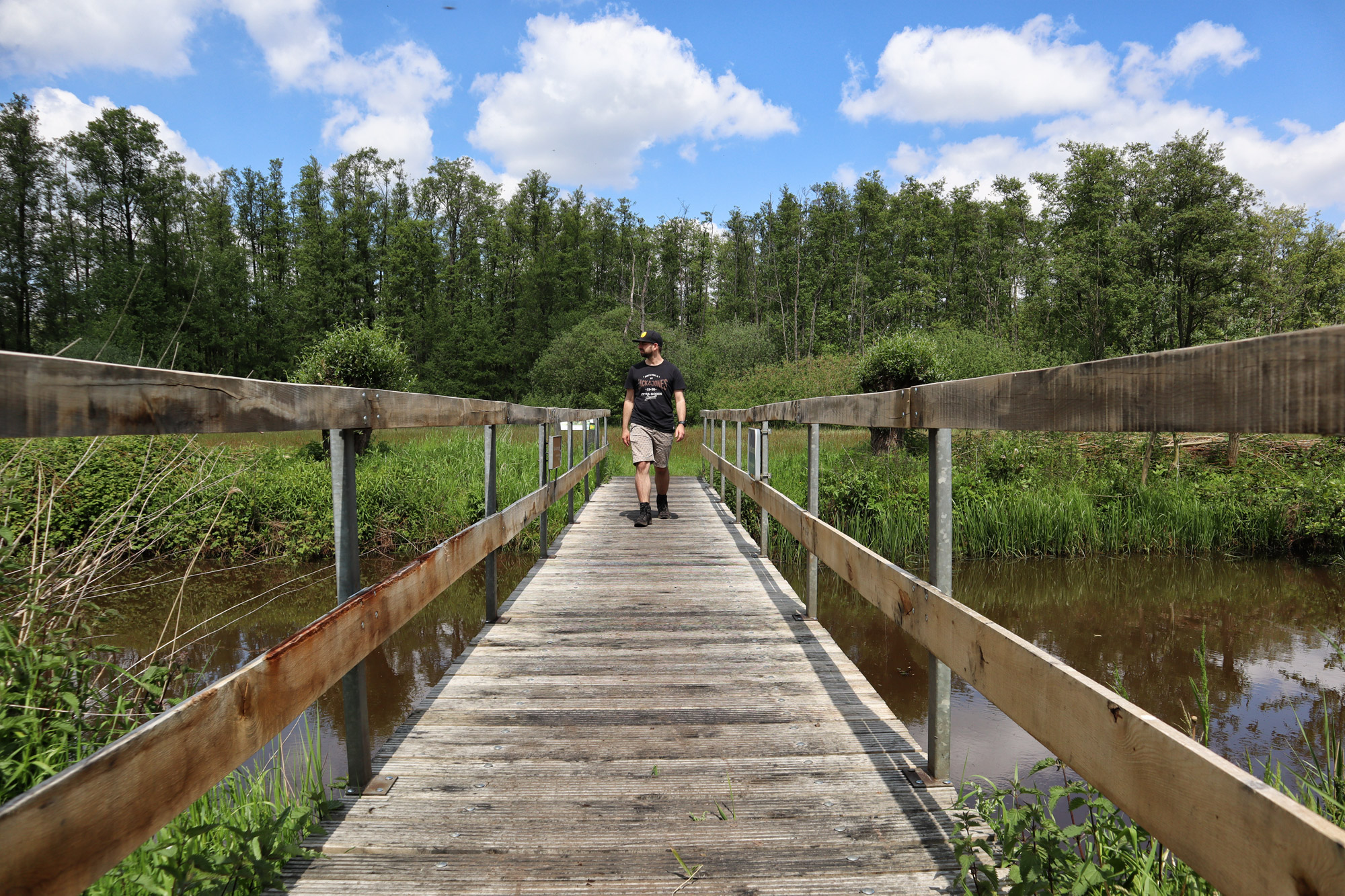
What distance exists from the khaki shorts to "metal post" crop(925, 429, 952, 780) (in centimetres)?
479

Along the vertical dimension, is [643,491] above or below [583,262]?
below

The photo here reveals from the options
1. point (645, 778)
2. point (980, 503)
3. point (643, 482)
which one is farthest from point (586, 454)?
point (645, 778)

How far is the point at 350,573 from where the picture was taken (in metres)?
2.14

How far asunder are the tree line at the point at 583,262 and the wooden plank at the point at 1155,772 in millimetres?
22855

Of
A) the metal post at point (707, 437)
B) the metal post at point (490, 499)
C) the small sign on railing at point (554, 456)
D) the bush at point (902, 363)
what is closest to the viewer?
the metal post at point (490, 499)

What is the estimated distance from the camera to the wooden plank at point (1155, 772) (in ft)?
2.93

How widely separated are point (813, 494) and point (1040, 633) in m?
4.31

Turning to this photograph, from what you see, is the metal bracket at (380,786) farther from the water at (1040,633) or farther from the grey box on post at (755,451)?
the grey box on post at (755,451)

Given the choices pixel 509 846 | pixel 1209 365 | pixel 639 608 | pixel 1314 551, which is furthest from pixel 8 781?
pixel 1314 551

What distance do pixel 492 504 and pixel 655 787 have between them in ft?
6.52

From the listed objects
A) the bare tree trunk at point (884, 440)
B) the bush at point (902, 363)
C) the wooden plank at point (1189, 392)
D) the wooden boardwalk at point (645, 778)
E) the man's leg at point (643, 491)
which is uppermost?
the bush at point (902, 363)

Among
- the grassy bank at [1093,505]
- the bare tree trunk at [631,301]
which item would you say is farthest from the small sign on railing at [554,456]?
the bare tree trunk at [631,301]

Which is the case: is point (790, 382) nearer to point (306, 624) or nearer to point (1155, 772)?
point (306, 624)

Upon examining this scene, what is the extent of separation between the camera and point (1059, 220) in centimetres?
4050
